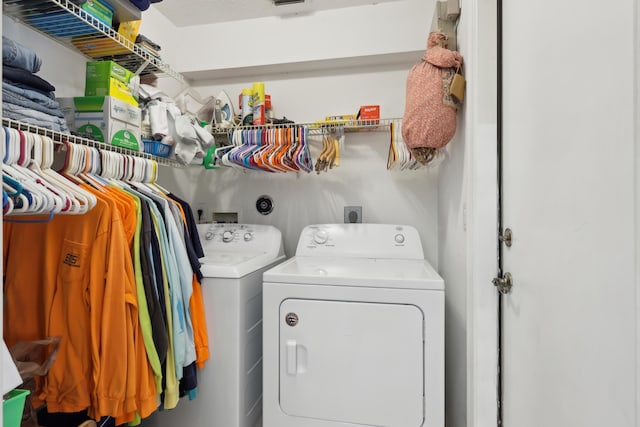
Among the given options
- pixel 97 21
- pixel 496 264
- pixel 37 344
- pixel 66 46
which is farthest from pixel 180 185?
pixel 496 264

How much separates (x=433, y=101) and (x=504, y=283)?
0.77m

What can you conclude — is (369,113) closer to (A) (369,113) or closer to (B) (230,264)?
(A) (369,113)

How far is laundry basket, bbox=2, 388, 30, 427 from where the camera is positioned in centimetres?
72

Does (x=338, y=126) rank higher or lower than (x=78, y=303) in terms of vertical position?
higher

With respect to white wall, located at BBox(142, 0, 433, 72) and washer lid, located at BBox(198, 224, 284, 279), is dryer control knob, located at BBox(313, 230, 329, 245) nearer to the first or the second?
washer lid, located at BBox(198, 224, 284, 279)

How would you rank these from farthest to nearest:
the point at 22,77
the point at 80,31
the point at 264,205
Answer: the point at 264,205 < the point at 80,31 < the point at 22,77

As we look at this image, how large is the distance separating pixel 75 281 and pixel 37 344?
0.22 metres

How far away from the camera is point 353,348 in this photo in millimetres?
Result: 1372

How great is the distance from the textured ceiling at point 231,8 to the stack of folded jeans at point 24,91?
1310mm

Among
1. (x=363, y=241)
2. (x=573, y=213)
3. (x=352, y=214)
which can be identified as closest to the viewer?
(x=573, y=213)

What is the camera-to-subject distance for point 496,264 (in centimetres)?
117

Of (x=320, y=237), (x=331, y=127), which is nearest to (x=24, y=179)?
(x=320, y=237)

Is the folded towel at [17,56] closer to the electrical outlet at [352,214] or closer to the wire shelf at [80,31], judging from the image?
the wire shelf at [80,31]

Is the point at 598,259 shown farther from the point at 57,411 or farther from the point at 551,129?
the point at 57,411
